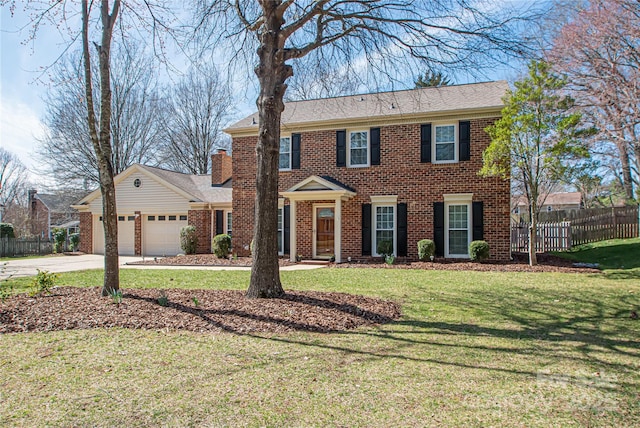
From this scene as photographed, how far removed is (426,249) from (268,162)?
29.2 feet

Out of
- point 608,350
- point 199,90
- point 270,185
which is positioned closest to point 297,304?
point 270,185

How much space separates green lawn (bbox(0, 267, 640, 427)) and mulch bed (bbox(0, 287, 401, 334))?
355mm

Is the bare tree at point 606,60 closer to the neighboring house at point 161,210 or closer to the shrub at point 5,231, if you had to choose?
the neighboring house at point 161,210

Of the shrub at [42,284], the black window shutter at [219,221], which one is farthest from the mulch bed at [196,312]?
the black window shutter at [219,221]

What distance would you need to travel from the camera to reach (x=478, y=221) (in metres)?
15.1

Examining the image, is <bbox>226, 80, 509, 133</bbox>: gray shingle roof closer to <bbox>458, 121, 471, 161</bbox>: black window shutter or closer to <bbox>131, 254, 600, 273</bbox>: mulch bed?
<bbox>458, 121, 471, 161</bbox>: black window shutter

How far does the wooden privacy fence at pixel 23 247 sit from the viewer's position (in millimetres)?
23609

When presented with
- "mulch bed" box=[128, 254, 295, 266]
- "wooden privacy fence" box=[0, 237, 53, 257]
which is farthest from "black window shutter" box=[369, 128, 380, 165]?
"wooden privacy fence" box=[0, 237, 53, 257]

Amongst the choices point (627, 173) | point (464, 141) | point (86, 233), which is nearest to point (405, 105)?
→ point (464, 141)

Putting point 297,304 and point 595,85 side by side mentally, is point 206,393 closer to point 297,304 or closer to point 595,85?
point 297,304

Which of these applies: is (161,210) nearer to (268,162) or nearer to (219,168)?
(219,168)

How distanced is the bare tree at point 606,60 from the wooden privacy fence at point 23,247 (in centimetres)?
2748

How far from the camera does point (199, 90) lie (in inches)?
1325

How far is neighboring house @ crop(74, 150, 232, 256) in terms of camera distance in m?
20.6
